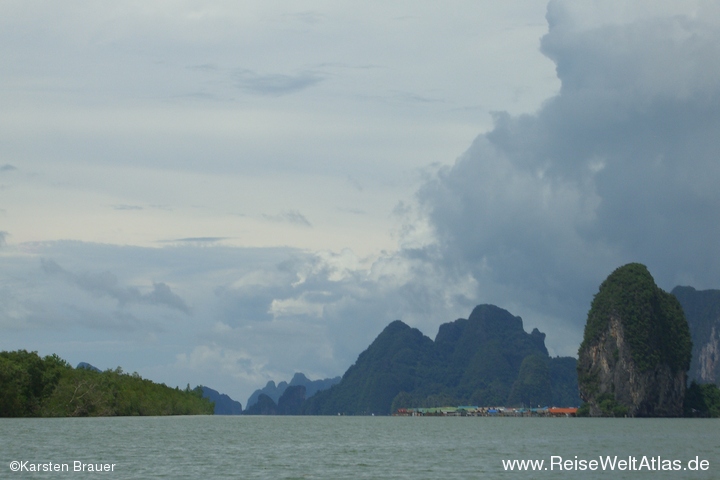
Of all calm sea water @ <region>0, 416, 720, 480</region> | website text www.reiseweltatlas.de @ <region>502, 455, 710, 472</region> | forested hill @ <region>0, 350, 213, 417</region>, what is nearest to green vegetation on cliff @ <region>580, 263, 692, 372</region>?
forested hill @ <region>0, 350, 213, 417</region>

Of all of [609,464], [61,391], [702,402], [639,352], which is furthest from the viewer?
[702,402]

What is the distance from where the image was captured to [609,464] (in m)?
49.4

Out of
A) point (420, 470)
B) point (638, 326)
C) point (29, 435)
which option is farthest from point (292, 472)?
point (638, 326)

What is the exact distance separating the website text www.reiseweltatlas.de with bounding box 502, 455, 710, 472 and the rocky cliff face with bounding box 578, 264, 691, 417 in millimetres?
142067

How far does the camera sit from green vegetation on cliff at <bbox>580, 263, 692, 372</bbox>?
7500 inches

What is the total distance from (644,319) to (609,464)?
5848 inches

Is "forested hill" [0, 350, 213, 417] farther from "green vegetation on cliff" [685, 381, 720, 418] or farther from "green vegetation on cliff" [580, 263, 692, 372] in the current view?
"green vegetation on cliff" [685, 381, 720, 418]

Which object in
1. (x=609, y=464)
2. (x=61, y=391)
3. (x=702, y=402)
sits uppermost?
(x=702, y=402)

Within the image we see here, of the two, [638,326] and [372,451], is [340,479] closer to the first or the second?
[372,451]

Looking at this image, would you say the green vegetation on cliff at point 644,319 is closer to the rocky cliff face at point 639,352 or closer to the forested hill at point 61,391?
the rocky cliff face at point 639,352

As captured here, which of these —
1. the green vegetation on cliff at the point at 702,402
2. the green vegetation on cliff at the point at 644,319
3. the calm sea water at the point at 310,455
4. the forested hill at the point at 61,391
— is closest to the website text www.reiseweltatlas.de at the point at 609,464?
the calm sea water at the point at 310,455

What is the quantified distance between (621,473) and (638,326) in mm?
153692

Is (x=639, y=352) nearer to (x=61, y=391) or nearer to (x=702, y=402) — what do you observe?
(x=702, y=402)

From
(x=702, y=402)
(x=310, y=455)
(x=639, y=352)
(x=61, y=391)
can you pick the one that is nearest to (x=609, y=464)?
(x=310, y=455)
